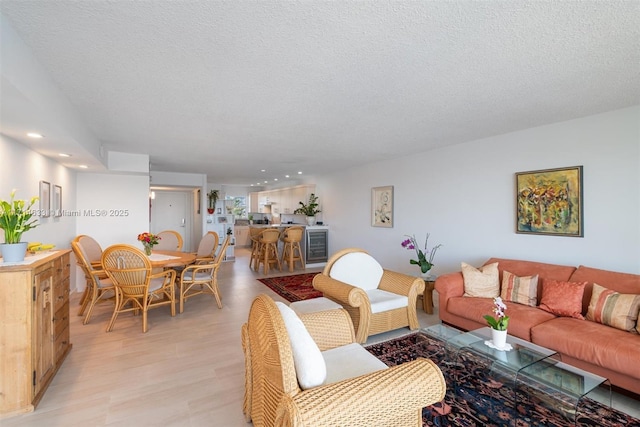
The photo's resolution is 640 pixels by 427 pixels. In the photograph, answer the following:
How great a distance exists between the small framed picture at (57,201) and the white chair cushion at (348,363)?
4.04 metres

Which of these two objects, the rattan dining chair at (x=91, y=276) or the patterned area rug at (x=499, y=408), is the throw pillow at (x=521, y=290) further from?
the rattan dining chair at (x=91, y=276)

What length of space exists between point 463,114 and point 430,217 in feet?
6.80

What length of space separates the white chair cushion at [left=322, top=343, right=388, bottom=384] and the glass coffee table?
3.15ft

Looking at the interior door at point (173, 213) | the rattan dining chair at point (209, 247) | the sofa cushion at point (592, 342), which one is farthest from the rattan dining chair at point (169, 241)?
the sofa cushion at point (592, 342)

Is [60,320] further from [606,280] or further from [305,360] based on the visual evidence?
[606,280]

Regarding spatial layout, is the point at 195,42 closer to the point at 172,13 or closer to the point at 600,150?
the point at 172,13

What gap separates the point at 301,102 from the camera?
8.71 ft

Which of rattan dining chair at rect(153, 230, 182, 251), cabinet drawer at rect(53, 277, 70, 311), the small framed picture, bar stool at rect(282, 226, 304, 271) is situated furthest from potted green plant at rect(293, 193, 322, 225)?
cabinet drawer at rect(53, 277, 70, 311)

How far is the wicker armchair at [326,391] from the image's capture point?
1.11 metres

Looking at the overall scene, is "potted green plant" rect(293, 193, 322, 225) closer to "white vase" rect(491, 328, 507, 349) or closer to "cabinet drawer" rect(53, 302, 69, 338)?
"cabinet drawer" rect(53, 302, 69, 338)

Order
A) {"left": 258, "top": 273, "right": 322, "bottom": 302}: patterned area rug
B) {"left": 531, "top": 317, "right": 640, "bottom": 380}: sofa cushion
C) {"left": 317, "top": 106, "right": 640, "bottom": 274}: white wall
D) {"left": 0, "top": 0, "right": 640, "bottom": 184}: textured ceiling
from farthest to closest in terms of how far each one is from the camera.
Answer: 1. {"left": 258, "top": 273, "right": 322, "bottom": 302}: patterned area rug
2. {"left": 317, "top": 106, "right": 640, "bottom": 274}: white wall
3. {"left": 531, "top": 317, "right": 640, "bottom": 380}: sofa cushion
4. {"left": 0, "top": 0, "right": 640, "bottom": 184}: textured ceiling

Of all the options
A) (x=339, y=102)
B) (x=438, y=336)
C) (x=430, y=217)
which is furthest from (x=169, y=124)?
(x=430, y=217)

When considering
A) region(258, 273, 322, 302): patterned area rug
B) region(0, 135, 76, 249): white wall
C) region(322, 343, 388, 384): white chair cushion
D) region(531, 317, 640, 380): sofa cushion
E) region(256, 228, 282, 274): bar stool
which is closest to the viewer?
region(322, 343, 388, 384): white chair cushion

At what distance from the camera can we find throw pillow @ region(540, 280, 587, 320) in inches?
101
